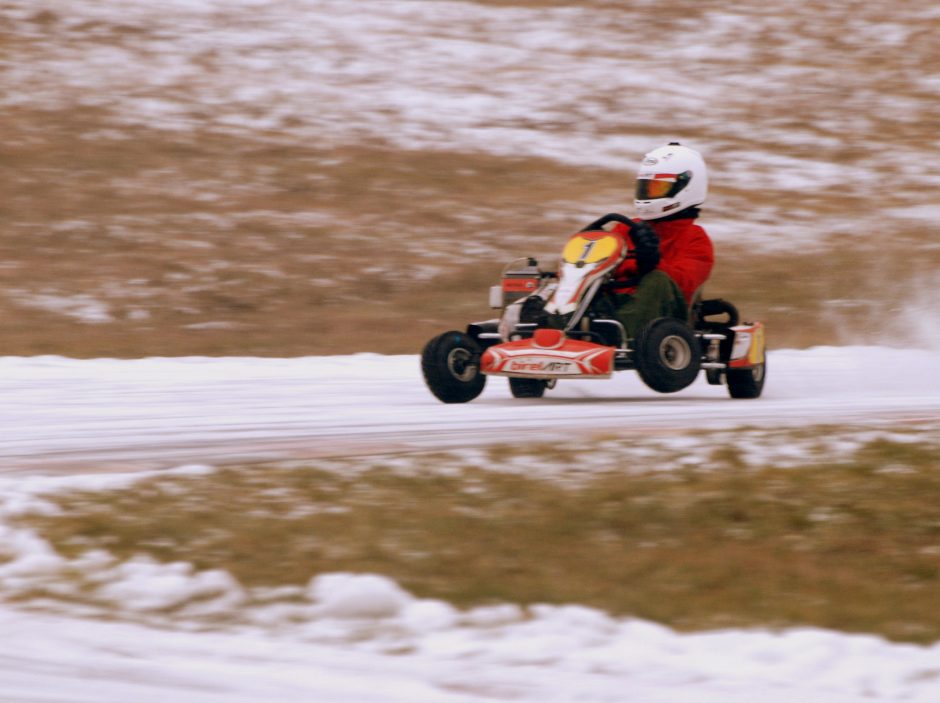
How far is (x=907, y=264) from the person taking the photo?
2044cm

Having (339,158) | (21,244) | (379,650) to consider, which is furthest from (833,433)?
(339,158)

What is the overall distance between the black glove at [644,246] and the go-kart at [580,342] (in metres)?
0.08

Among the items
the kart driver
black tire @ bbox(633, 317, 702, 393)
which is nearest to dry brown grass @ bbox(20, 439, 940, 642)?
black tire @ bbox(633, 317, 702, 393)

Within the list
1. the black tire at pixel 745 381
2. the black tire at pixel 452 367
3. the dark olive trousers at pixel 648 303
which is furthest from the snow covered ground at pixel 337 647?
the black tire at pixel 745 381

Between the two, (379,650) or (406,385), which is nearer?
(379,650)

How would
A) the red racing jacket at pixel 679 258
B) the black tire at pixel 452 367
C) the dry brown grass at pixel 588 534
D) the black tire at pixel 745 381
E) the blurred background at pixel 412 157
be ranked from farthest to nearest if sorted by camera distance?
the blurred background at pixel 412 157
the black tire at pixel 745 381
the red racing jacket at pixel 679 258
the black tire at pixel 452 367
the dry brown grass at pixel 588 534

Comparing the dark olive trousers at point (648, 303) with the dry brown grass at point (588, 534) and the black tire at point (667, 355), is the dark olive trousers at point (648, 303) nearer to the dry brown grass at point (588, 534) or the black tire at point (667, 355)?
the black tire at point (667, 355)

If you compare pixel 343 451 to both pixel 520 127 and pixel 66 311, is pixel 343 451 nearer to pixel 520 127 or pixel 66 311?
pixel 66 311

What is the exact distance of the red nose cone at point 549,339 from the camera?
9164 millimetres

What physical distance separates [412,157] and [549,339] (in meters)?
14.2

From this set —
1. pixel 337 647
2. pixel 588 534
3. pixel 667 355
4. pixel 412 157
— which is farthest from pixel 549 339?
pixel 412 157

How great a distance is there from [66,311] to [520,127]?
10031 mm

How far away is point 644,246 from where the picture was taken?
31.2ft

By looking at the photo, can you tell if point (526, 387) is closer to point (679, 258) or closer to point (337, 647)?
point (679, 258)
